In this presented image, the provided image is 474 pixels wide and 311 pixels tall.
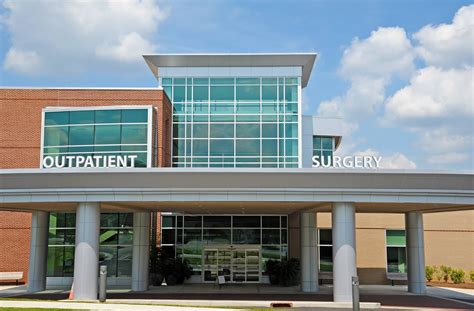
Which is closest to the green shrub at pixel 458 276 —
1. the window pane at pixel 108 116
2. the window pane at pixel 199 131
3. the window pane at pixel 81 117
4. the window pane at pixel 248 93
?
the window pane at pixel 248 93

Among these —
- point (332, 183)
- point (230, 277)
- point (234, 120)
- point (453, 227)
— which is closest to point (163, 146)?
point (234, 120)

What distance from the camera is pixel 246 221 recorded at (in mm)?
36562

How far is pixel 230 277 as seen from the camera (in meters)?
35.3

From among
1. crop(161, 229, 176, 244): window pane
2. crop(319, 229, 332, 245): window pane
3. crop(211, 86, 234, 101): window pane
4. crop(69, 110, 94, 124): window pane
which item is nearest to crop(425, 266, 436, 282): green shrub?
crop(319, 229, 332, 245): window pane

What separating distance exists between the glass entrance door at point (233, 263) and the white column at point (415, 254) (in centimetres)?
1005

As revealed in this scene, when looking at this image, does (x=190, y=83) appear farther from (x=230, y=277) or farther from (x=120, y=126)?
(x=230, y=277)

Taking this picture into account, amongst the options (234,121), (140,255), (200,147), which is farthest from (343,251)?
(234,121)

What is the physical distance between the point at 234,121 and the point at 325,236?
417 inches

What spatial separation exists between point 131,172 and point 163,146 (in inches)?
585

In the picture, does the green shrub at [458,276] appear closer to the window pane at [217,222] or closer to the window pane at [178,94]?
the window pane at [217,222]

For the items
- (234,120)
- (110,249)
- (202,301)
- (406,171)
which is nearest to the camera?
(406,171)

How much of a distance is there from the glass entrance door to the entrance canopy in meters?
13.6

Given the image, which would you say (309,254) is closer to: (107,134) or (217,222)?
(217,222)

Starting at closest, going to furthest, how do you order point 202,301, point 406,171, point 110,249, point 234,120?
1. point 406,171
2. point 202,301
3. point 110,249
4. point 234,120
